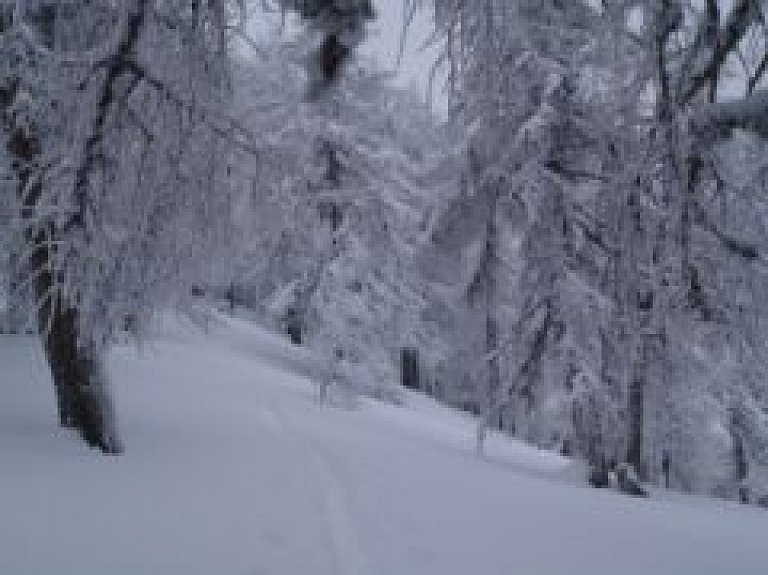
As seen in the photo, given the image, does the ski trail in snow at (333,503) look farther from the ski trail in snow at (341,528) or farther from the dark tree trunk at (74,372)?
the dark tree trunk at (74,372)

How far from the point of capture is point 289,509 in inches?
300

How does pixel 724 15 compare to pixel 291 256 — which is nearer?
pixel 724 15

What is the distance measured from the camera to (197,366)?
56.4 feet

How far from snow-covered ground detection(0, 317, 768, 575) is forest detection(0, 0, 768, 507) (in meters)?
0.90

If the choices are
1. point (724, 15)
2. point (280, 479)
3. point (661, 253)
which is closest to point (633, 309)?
point (661, 253)

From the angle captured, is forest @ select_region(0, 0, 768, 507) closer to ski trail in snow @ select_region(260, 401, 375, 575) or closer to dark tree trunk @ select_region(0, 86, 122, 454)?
dark tree trunk @ select_region(0, 86, 122, 454)

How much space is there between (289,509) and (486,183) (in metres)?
6.14

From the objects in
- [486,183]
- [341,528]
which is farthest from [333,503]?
[486,183]

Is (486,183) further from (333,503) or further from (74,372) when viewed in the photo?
(74,372)

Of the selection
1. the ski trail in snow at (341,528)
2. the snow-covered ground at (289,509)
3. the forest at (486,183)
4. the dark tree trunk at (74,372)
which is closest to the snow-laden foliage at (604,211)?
the forest at (486,183)

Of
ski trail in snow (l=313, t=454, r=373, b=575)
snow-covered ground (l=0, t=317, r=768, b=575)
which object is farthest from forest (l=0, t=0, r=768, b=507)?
ski trail in snow (l=313, t=454, r=373, b=575)

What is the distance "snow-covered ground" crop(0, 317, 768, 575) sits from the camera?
20.3ft

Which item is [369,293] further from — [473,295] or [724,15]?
[724,15]

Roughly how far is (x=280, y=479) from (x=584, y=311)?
523 centimetres
